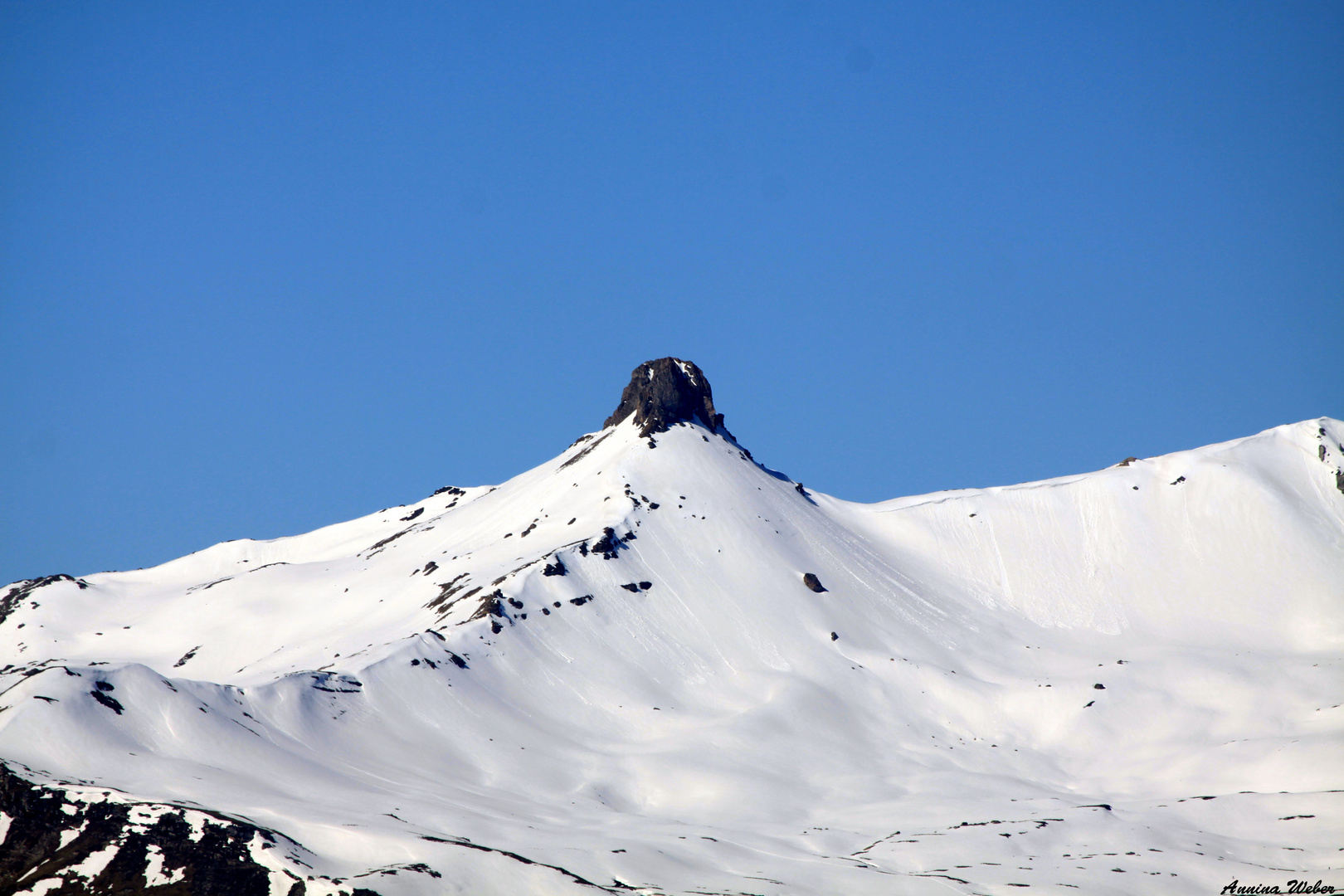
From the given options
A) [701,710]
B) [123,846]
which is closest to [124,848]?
[123,846]

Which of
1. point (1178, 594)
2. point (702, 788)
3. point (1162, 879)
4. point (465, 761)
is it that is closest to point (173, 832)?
point (465, 761)

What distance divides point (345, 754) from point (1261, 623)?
4654 inches

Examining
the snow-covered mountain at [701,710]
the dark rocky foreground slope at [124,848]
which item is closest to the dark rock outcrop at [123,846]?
the dark rocky foreground slope at [124,848]

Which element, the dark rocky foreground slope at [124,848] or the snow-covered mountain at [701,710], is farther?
the snow-covered mountain at [701,710]

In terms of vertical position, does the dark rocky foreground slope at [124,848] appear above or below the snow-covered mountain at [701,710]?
below

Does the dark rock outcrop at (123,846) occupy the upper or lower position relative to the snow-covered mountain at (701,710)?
lower

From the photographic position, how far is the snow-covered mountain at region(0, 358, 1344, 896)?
10300 centimetres

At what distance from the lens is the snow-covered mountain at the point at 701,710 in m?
103

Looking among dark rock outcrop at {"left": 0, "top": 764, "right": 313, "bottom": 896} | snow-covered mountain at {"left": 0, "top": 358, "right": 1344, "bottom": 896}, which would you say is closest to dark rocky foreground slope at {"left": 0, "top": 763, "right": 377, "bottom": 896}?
dark rock outcrop at {"left": 0, "top": 764, "right": 313, "bottom": 896}

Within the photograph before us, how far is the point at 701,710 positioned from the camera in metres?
152

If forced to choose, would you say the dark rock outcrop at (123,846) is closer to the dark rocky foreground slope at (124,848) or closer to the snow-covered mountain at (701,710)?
the dark rocky foreground slope at (124,848)

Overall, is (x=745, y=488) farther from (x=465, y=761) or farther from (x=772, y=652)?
(x=465, y=761)

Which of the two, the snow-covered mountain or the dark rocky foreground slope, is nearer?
the dark rocky foreground slope

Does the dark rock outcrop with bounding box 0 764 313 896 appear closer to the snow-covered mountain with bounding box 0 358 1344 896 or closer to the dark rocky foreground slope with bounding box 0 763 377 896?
the dark rocky foreground slope with bounding box 0 763 377 896
